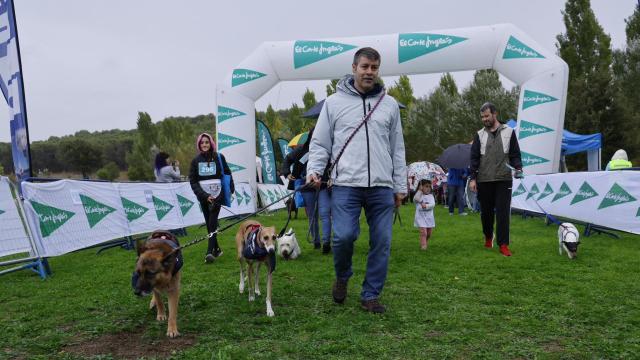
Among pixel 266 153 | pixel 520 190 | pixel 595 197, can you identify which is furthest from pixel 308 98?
pixel 595 197

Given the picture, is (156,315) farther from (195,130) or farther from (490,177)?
(195,130)

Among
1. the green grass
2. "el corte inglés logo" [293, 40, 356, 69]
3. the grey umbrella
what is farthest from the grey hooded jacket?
the grey umbrella

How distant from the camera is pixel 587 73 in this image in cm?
2619

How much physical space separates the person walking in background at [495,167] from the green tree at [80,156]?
65175mm

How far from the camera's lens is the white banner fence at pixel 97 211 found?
233 inches

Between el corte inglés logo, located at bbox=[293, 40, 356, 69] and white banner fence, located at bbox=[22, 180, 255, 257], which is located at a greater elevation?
el corte inglés logo, located at bbox=[293, 40, 356, 69]

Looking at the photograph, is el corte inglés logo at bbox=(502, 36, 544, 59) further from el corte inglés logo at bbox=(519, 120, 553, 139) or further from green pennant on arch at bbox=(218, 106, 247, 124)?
green pennant on arch at bbox=(218, 106, 247, 124)

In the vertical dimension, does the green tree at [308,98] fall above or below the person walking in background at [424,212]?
above

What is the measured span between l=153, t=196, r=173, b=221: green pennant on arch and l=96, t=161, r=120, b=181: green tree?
170ft

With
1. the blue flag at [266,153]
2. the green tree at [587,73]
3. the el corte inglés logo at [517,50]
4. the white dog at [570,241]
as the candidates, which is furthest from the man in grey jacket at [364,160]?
the green tree at [587,73]

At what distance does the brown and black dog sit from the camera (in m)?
2.99

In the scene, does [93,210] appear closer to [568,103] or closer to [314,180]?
[314,180]

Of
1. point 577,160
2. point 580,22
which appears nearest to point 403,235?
point 577,160

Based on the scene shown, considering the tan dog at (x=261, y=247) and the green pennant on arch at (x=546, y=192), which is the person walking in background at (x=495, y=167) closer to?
the tan dog at (x=261, y=247)
